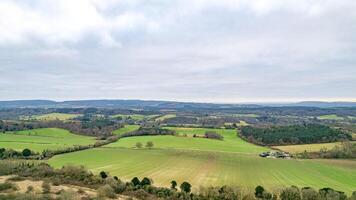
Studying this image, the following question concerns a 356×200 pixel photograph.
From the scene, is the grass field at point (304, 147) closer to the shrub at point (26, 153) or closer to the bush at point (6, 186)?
the shrub at point (26, 153)

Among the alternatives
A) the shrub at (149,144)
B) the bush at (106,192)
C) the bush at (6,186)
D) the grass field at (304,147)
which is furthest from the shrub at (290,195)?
the shrub at (149,144)

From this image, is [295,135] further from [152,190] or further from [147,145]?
[152,190]

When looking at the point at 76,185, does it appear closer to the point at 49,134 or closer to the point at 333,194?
the point at 333,194

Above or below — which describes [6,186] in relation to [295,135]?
below

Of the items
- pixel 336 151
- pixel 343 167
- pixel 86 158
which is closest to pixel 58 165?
pixel 86 158

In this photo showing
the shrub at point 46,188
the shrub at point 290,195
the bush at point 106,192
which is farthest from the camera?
the bush at point 106,192

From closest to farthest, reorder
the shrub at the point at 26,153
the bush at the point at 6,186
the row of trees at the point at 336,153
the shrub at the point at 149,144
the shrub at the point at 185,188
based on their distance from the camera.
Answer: the bush at the point at 6,186 < the shrub at the point at 185,188 < the shrub at the point at 26,153 < the row of trees at the point at 336,153 < the shrub at the point at 149,144

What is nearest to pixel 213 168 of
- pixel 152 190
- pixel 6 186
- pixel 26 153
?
pixel 152 190
